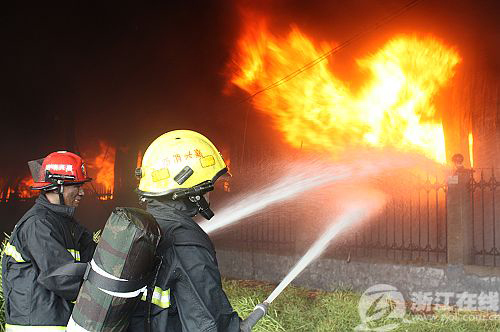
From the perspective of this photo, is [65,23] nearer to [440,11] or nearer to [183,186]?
[440,11]

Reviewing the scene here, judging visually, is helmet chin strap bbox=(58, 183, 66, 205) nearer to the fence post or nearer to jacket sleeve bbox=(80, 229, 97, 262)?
jacket sleeve bbox=(80, 229, 97, 262)

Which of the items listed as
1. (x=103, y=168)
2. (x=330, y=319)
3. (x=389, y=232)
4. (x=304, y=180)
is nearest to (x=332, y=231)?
(x=389, y=232)

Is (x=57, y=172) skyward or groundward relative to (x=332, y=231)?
skyward

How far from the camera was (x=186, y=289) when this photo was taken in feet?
7.16

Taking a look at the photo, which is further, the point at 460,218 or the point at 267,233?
the point at 267,233

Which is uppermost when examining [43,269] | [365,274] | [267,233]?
[43,269]

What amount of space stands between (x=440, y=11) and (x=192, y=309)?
36.3ft

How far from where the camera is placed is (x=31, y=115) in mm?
18562

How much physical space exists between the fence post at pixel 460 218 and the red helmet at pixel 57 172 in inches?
251

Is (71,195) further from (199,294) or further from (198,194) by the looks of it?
(199,294)

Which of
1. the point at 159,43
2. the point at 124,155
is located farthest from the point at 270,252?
the point at 159,43

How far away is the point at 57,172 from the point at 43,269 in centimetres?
91

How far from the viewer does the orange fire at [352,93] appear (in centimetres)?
1173

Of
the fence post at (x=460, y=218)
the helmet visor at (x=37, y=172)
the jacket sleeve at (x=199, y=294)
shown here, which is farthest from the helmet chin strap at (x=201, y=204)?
the fence post at (x=460, y=218)
